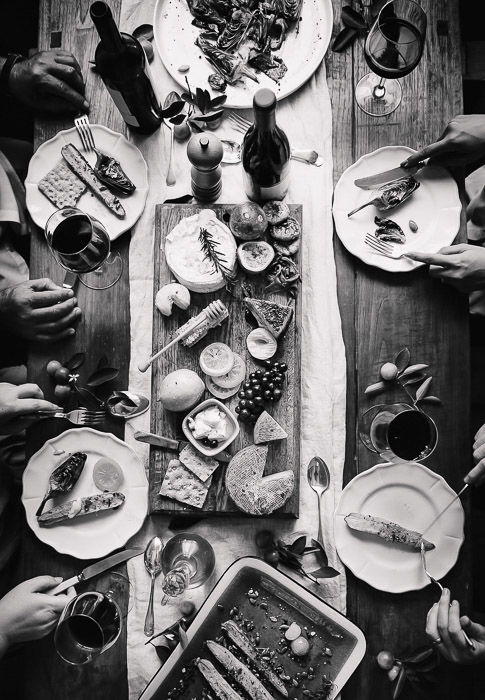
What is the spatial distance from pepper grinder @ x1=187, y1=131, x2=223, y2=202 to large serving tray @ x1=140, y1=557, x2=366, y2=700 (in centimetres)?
87

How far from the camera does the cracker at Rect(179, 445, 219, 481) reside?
1322mm

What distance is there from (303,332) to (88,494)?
0.65m

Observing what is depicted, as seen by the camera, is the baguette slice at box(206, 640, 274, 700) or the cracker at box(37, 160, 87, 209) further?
the cracker at box(37, 160, 87, 209)

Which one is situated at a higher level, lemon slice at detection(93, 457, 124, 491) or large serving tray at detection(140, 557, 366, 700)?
lemon slice at detection(93, 457, 124, 491)

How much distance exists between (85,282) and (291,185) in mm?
569

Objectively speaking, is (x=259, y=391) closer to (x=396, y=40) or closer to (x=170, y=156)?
(x=170, y=156)

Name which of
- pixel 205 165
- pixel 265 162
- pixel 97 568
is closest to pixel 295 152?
pixel 265 162

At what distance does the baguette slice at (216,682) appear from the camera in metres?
1.26

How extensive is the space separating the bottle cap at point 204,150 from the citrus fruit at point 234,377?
445 mm

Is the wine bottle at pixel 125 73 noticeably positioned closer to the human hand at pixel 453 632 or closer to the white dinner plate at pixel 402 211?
the white dinner plate at pixel 402 211

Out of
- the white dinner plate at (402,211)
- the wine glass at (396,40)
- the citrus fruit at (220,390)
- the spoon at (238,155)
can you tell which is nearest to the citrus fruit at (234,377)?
the citrus fruit at (220,390)

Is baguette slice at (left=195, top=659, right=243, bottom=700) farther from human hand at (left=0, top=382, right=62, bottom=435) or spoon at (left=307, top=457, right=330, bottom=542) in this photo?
human hand at (left=0, top=382, right=62, bottom=435)

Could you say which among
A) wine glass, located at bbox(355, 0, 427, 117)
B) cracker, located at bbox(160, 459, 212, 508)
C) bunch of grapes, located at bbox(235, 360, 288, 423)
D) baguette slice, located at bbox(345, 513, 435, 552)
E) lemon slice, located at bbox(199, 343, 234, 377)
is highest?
wine glass, located at bbox(355, 0, 427, 117)

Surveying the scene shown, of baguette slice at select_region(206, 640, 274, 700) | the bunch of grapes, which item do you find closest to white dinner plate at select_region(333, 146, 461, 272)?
the bunch of grapes
